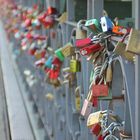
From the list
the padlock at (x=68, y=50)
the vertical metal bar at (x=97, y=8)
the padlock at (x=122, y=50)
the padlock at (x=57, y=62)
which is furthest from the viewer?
the padlock at (x=57, y=62)

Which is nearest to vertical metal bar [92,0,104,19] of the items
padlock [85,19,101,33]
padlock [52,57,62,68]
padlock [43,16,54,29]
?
padlock [85,19,101,33]

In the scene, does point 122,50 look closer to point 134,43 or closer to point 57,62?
point 134,43

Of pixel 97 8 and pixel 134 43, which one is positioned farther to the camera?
pixel 97 8

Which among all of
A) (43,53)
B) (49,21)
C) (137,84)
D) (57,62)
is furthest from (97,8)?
(43,53)

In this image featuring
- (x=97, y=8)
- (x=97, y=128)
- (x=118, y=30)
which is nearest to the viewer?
(x=118, y=30)

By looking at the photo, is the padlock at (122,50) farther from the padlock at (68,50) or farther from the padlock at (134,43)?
the padlock at (68,50)

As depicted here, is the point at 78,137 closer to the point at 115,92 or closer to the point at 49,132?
the point at 115,92

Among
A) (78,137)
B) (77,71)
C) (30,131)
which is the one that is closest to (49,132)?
(30,131)

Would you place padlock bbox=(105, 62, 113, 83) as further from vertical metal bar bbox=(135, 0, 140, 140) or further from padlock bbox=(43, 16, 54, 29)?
padlock bbox=(43, 16, 54, 29)

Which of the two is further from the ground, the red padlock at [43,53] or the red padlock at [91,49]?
the red padlock at [91,49]

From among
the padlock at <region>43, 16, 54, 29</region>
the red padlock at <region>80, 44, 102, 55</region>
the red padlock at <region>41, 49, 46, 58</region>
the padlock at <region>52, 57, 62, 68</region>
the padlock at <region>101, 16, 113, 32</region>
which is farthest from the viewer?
the red padlock at <region>41, 49, 46, 58</region>

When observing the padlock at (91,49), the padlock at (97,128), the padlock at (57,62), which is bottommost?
the padlock at (97,128)

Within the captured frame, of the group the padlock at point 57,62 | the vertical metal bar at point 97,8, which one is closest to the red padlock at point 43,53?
the padlock at point 57,62

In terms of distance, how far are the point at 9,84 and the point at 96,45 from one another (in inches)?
228
